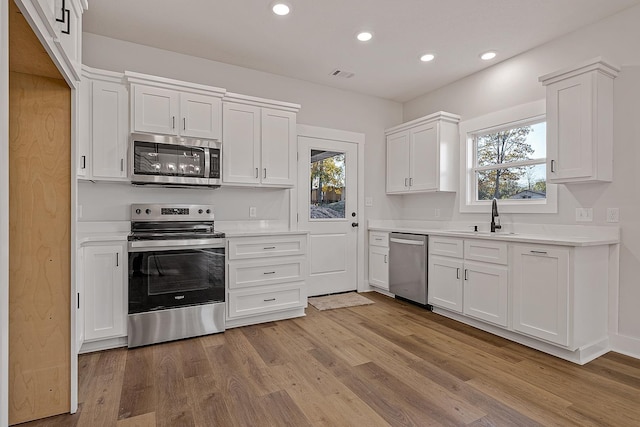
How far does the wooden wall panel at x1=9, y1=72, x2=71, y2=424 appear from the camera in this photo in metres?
1.76

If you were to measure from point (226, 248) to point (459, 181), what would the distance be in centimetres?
285

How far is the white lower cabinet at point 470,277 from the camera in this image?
9.80 feet

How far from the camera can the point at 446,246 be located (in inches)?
139

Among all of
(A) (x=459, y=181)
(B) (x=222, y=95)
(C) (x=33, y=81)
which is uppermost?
(B) (x=222, y=95)

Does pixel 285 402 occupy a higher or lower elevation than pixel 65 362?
lower

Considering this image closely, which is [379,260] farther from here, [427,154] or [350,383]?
[350,383]

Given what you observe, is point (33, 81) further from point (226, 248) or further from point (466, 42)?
point (466, 42)

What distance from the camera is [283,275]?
346cm

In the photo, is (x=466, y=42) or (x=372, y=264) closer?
(x=466, y=42)

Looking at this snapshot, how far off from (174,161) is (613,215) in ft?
12.4

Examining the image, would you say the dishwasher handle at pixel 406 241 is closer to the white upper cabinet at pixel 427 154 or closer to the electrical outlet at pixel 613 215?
the white upper cabinet at pixel 427 154

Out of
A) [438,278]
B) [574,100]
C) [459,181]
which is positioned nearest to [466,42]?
[574,100]

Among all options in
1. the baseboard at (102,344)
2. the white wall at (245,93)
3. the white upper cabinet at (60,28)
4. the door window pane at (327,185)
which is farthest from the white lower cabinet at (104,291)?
the door window pane at (327,185)

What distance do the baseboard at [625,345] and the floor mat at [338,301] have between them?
223cm
